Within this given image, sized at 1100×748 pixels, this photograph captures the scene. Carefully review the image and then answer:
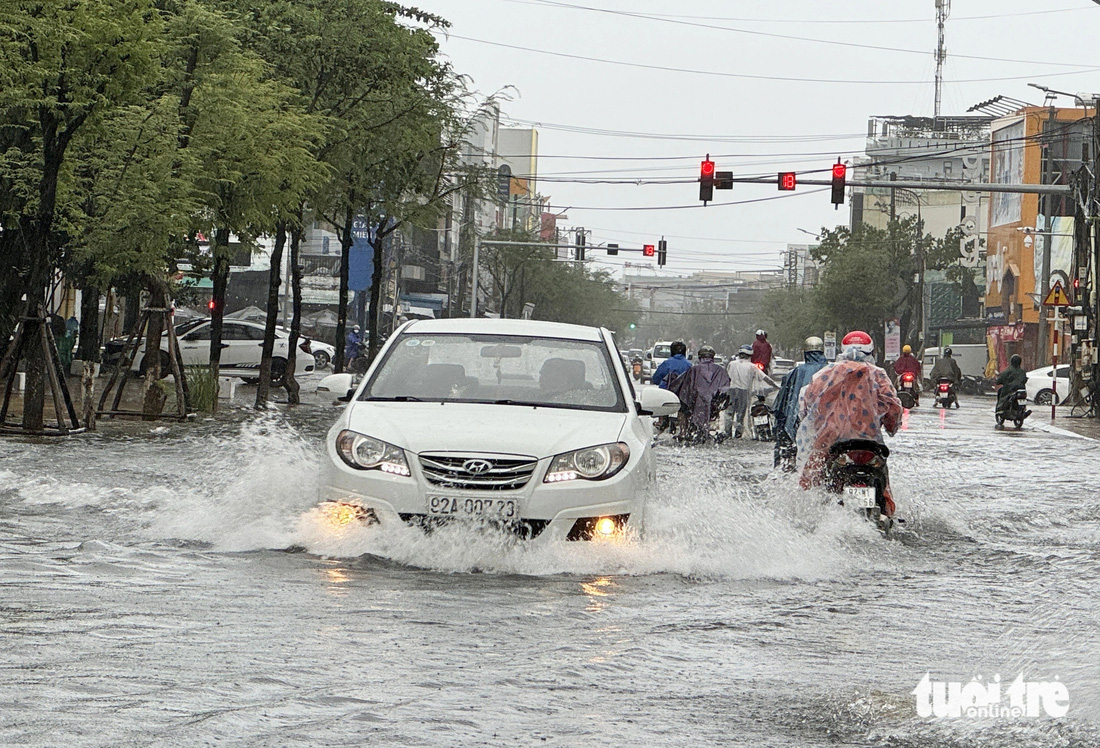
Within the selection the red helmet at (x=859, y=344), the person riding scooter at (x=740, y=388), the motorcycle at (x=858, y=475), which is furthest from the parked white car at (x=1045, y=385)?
the motorcycle at (x=858, y=475)

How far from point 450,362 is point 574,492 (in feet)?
5.73

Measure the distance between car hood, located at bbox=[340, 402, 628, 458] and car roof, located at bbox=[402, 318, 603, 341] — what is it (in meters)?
0.95

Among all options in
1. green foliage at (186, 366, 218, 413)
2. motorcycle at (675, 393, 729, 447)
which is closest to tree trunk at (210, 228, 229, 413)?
green foliage at (186, 366, 218, 413)

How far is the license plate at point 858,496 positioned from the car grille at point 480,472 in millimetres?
3164

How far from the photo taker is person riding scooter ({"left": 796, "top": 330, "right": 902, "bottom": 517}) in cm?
1161

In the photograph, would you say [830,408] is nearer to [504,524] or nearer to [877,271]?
[504,524]

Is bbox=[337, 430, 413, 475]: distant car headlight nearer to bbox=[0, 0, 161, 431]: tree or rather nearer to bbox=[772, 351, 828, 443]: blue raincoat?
bbox=[772, 351, 828, 443]: blue raincoat

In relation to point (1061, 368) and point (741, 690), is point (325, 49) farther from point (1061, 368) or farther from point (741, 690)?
point (1061, 368)

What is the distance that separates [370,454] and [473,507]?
69 centimetres

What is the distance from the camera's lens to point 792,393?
14695 millimetres

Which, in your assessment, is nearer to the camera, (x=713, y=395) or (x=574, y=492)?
(x=574, y=492)

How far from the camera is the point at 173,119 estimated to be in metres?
22.6

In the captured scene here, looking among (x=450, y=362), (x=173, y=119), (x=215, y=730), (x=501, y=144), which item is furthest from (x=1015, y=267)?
(x=501, y=144)

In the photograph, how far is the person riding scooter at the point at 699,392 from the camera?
24312mm
